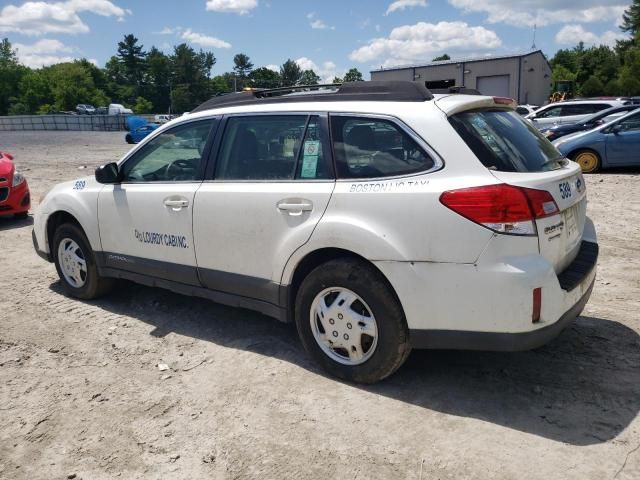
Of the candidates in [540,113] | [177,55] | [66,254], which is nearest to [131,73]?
[177,55]

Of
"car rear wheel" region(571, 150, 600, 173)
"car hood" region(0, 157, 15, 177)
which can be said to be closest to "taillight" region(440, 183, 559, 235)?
"car hood" region(0, 157, 15, 177)

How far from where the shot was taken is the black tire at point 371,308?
3.34 m

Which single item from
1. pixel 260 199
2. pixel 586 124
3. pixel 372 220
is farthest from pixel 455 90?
pixel 586 124

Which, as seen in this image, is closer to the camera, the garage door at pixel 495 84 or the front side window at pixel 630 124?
the front side window at pixel 630 124

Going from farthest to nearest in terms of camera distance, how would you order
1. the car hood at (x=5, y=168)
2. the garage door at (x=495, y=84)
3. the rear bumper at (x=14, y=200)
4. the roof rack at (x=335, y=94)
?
1. the garage door at (x=495, y=84)
2. the car hood at (x=5, y=168)
3. the rear bumper at (x=14, y=200)
4. the roof rack at (x=335, y=94)

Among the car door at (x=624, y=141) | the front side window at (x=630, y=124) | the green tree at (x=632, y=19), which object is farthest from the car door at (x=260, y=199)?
the green tree at (x=632, y=19)

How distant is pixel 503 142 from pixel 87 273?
12.8 feet

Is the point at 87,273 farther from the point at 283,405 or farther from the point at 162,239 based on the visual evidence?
the point at 283,405

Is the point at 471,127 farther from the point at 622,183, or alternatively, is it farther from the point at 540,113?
the point at 540,113

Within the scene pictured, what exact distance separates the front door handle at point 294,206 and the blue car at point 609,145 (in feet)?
35.5

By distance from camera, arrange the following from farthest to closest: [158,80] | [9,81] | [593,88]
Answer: [158,80] < [9,81] < [593,88]

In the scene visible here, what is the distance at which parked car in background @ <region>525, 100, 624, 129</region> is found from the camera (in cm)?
1825

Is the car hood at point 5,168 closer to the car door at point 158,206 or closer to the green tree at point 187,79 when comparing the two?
the car door at point 158,206

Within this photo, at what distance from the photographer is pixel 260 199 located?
3869mm
